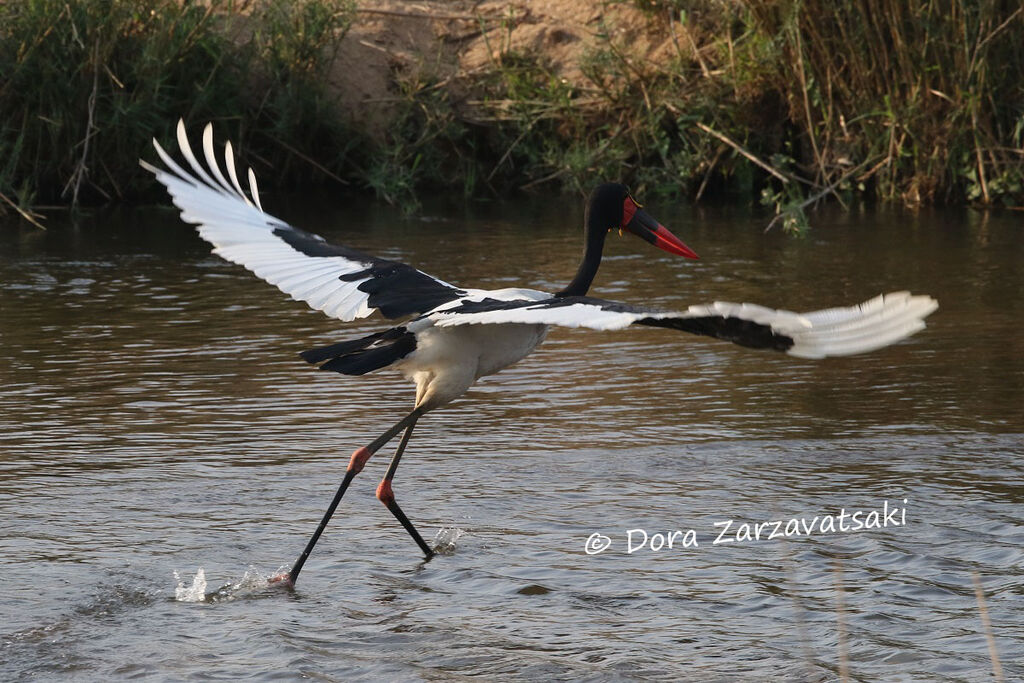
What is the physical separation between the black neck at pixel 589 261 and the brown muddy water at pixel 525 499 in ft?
2.32

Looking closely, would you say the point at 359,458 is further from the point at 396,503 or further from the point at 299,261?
the point at 299,261

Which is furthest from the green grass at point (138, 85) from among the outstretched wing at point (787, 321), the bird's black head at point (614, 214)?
the outstretched wing at point (787, 321)

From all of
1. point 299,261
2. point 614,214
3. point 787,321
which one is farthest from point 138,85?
point 787,321

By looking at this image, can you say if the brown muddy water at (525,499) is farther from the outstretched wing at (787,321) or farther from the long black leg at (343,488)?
the outstretched wing at (787,321)

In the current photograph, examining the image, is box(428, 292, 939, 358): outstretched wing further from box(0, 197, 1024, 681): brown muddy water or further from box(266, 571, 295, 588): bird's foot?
box(266, 571, 295, 588): bird's foot

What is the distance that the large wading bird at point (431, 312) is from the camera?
3.29 metres

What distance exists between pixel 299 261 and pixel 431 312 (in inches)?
34.8

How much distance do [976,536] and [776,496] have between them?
70 cm

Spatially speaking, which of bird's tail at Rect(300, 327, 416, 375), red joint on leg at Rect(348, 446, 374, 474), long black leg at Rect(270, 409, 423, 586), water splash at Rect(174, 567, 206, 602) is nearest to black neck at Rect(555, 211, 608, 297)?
bird's tail at Rect(300, 327, 416, 375)

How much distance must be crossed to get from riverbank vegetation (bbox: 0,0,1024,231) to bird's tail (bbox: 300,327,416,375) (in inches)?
225

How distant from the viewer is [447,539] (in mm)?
4797

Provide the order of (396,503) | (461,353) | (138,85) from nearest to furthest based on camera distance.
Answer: (461,353), (396,503), (138,85)

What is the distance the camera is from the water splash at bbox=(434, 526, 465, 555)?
186 inches

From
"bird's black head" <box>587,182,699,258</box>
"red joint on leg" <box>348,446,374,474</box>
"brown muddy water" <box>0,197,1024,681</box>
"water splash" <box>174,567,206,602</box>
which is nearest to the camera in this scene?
"brown muddy water" <box>0,197,1024,681</box>
